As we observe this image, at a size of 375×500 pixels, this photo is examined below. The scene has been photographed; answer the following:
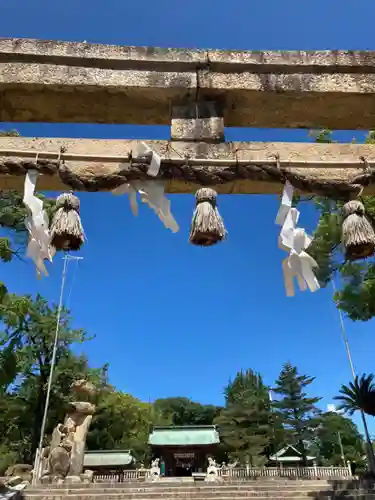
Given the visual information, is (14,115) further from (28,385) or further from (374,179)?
(28,385)

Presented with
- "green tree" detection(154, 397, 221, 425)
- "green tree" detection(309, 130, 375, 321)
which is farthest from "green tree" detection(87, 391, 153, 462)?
"green tree" detection(309, 130, 375, 321)

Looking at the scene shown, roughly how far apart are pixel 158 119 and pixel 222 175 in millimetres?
1187

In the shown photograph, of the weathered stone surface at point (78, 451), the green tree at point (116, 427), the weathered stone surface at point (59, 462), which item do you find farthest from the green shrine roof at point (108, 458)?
the weathered stone surface at point (59, 462)

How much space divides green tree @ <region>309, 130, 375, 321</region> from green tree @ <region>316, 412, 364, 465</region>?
88.7 feet

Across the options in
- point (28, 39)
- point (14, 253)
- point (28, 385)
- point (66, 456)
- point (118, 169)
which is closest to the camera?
point (118, 169)

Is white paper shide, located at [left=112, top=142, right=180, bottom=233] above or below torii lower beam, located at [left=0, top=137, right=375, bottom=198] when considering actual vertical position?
below

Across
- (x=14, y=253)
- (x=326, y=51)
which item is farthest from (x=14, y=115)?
(x=14, y=253)

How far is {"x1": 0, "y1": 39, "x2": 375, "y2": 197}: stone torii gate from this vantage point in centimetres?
314

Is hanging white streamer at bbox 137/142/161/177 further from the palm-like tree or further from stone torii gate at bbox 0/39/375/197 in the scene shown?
the palm-like tree

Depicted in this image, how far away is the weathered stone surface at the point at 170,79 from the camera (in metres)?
3.61

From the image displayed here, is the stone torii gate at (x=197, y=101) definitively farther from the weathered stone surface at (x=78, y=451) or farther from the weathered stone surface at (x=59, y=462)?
the weathered stone surface at (x=78, y=451)

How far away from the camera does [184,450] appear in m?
29.3

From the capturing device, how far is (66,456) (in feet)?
49.2

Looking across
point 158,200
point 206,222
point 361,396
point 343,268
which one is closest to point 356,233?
point 206,222
